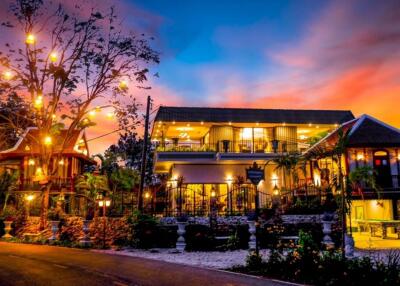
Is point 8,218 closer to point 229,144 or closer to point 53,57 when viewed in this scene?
point 53,57

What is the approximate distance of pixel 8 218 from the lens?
22.5 m

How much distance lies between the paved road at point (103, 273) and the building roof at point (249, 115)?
15.8 metres

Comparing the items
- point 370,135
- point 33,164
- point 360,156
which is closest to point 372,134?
point 370,135

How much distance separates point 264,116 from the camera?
30094mm

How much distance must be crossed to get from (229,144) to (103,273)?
2023 cm

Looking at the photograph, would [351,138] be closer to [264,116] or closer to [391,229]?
[391,229]

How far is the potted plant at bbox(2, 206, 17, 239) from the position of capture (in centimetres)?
2195

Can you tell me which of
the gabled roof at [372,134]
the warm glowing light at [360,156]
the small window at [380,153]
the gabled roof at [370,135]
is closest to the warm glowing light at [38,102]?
the gabled roof at [370,135]

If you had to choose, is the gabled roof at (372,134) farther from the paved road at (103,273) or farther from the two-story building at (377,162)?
the paved road at (103,273)

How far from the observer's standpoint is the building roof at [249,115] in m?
28.6

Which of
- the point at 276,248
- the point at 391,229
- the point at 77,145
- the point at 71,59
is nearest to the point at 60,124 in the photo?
the point at 71,59

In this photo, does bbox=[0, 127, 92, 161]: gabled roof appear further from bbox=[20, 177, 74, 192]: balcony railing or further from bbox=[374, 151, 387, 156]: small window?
bbox=[374, 151, 387, 156]: small window

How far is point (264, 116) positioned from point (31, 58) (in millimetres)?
16396

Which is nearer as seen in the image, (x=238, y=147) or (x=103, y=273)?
(x=103, y=273)
